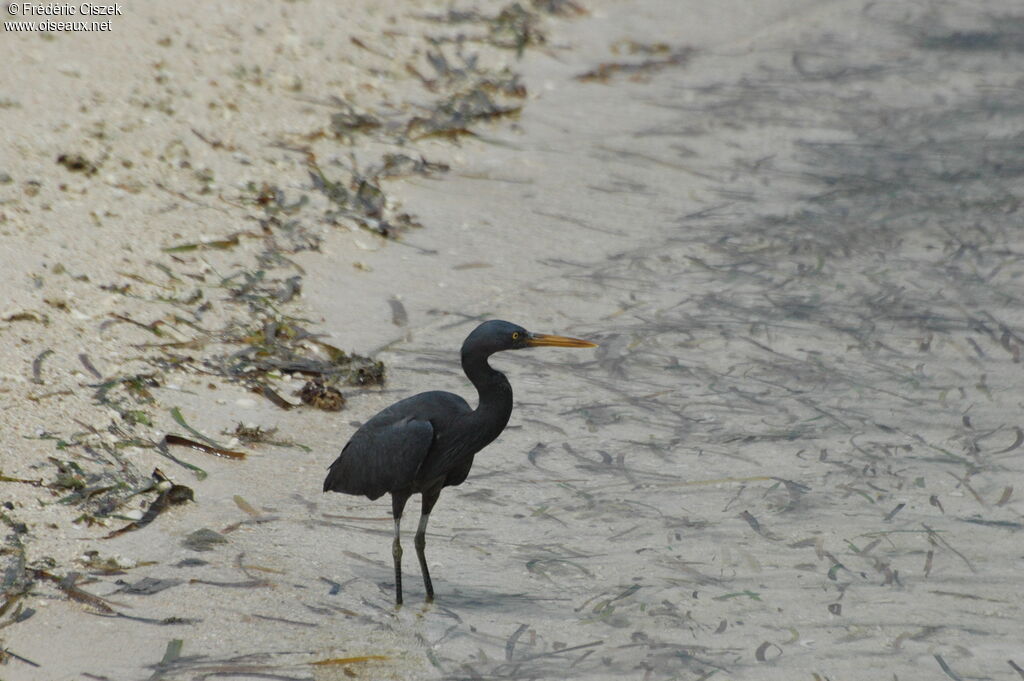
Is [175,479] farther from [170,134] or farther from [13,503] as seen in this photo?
[170,134]

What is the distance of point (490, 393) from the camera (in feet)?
15.7

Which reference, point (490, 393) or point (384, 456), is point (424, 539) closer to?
point (384, 456)

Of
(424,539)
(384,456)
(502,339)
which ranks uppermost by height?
(502,339)

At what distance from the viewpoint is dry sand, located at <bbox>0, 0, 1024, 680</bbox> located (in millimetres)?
4672

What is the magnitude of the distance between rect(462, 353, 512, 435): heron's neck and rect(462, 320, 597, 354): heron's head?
38mm

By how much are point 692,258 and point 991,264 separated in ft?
6.40

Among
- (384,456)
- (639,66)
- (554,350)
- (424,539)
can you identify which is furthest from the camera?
(639,66)

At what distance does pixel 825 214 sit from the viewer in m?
8.88

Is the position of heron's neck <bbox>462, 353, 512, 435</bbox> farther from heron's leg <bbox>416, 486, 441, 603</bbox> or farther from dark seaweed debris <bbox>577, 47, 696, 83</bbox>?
dark seaweed debris <bbox>577, 47, 696, 83</bbox>

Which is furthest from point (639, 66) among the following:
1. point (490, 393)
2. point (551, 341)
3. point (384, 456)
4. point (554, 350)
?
point (384, 456)

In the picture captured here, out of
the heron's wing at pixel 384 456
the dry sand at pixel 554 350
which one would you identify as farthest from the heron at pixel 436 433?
the dry sand at pixel 554 350

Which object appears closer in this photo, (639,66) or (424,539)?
(424,539)

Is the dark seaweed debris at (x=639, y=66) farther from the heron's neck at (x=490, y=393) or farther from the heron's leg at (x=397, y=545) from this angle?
the heron's leg at (x=397, y=545)

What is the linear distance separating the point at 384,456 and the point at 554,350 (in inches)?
104
